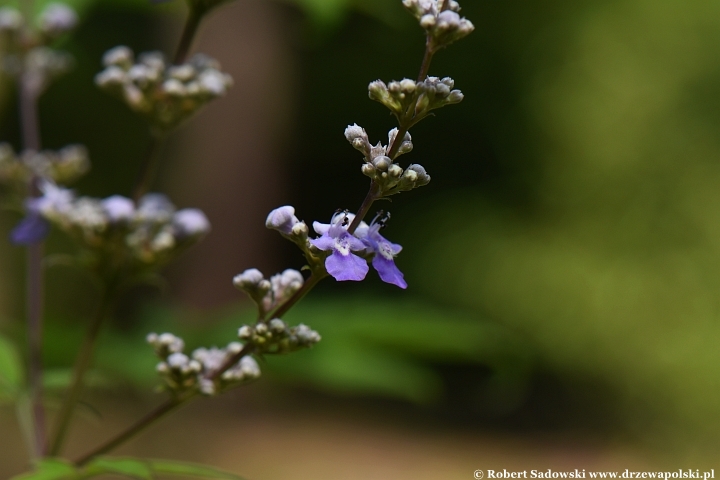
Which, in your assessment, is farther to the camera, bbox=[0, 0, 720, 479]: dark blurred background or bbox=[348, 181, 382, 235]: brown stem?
bbox=[0, 0, 720, 479]: dark blurred background

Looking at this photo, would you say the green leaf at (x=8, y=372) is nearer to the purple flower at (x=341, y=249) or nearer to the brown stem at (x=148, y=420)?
the brown stem at (x=148, y=420)

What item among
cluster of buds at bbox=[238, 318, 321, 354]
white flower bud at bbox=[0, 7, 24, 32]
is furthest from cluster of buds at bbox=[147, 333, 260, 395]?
white flower bud at bbox=[0, 7, 24, 32]

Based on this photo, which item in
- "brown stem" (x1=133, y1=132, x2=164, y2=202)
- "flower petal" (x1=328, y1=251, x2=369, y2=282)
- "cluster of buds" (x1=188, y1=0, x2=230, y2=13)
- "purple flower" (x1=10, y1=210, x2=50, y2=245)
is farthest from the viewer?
"purple flower" (x1=10, y1=210, x2=50, y2=245)

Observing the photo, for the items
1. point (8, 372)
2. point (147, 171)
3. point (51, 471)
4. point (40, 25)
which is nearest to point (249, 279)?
point (51, 471)

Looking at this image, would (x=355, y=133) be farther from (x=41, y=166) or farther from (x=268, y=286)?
(x=41, y=166)

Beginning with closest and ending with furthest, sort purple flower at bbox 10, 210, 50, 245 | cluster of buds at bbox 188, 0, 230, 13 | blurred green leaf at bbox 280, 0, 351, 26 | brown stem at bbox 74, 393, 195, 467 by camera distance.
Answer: brown stem at bbox 74, 393, 195, 467 < cluster of buds at bbox 188, 0, 230, 13 < purple flower at bbox 10, 210, 50, 245 < blurred green leaf at bbox 280, 0, 351, 26

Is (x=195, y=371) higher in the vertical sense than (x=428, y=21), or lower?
lower

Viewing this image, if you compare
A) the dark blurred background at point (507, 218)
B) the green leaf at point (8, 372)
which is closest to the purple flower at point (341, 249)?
the green leaf at point (8, 372)

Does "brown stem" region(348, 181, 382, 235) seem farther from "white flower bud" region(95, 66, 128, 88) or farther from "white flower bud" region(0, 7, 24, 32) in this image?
"white flower bud" region(0, 7, 24, 32)

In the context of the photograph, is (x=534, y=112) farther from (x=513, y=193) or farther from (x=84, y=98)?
(x=84, y=98)
